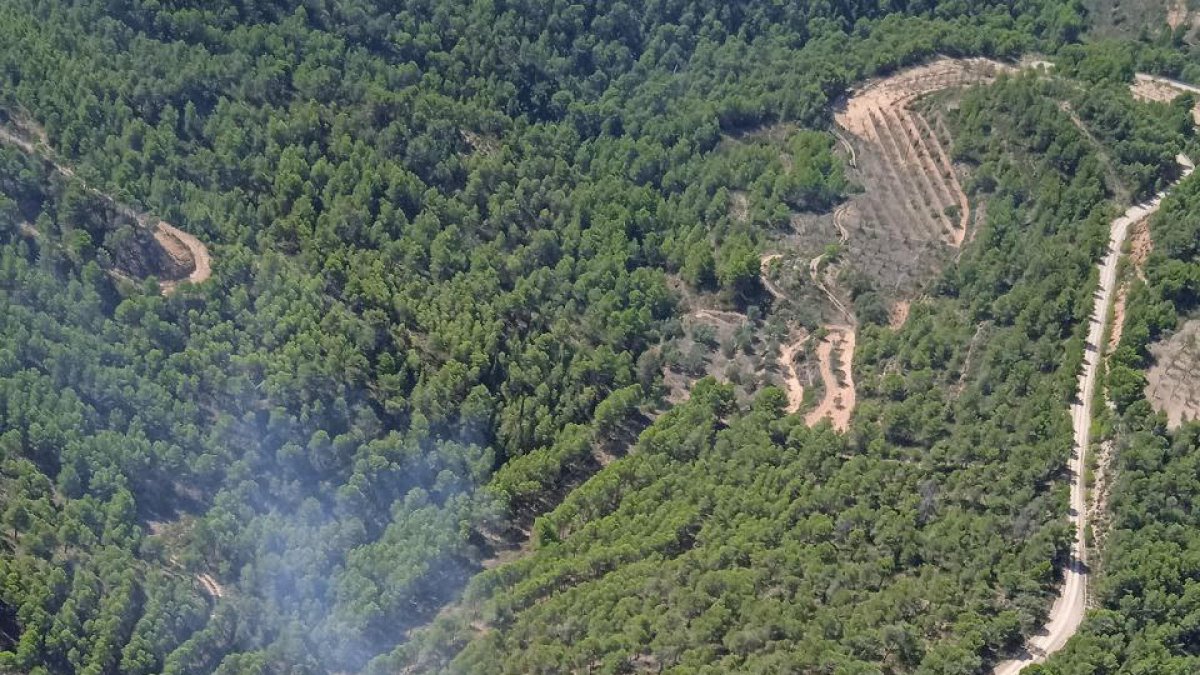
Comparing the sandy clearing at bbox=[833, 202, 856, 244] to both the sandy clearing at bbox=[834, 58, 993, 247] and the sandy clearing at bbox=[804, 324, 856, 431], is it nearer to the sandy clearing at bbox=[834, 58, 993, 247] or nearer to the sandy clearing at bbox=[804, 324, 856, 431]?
the sandy clearing at bbox=[834, 58, 993, 247]

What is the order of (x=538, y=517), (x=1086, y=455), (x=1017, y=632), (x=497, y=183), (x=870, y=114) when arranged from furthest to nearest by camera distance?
(x=870, y=114) < (x=497, y=183) < (x=538, y=517) < (x=1086, y=455) < (x=1017, y=632)

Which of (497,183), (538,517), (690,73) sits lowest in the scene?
(538,517)

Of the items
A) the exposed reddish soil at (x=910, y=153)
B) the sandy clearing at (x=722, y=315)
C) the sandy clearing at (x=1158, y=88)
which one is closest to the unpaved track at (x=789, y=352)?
the sandy clearing at (x=722, y=315)

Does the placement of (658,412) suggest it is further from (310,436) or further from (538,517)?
(310,436)

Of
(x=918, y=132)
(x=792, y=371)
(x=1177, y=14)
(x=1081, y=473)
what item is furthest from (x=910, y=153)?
(x=1081, y=473)

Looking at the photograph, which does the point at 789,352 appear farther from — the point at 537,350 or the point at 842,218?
the point at 537,350

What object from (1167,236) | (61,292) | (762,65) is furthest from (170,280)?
(1167,236)

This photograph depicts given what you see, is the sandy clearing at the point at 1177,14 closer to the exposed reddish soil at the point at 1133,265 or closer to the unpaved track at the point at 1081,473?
the unpaved track at the point at 1081,473
